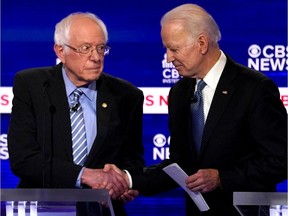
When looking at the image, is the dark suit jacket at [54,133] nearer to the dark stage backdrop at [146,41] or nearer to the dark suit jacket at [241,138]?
the dark suit jacket at [241,138]

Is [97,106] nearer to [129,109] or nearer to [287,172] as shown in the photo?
[129,109]

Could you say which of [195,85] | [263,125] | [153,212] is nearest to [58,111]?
[195,85]

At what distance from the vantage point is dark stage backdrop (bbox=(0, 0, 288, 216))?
5039mm

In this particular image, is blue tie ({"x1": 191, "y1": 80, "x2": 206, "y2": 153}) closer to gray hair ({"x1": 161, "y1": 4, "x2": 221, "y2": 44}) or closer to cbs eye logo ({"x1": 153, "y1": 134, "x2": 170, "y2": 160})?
gray hair ({"x1": 161, "y1": 4, "x2": 221, "y2": 44})

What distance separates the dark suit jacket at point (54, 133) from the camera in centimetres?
397

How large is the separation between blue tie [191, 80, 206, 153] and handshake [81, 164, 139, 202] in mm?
362

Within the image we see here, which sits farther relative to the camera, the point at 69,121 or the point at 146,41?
the point at 146,41

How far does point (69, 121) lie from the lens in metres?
4.02

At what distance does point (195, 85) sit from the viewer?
13.5 ft

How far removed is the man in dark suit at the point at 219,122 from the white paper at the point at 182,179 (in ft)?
0.14

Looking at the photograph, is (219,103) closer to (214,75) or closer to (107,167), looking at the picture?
(214,75)

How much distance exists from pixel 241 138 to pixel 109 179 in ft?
1.99

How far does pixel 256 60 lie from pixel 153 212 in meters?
1.06

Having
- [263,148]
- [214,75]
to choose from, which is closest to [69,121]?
[214,75]
